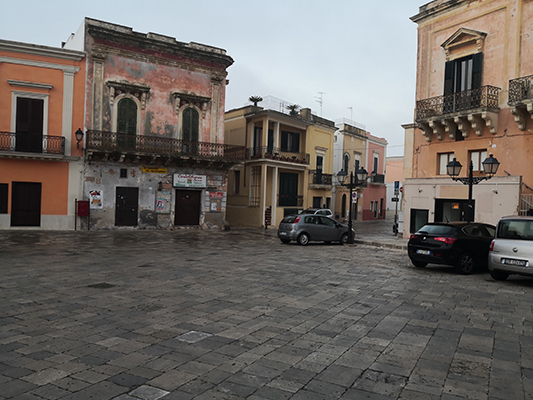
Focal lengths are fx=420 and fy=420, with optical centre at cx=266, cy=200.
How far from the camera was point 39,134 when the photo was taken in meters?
21.3

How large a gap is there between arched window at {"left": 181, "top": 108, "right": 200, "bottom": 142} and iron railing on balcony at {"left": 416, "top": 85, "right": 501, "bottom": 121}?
41.9 ft

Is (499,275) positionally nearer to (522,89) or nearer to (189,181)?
(522,89)

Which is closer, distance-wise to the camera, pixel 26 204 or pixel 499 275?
pixel 499 275

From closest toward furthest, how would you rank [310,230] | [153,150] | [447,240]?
1. [447,240]
2. [310,230]
3. [153,150]

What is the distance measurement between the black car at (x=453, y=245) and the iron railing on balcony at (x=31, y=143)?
1802 cm

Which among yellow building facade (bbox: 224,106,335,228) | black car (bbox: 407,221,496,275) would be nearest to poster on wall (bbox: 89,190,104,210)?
yellow building facade (bbox: 224,106,335,228)

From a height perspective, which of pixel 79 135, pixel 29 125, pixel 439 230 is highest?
pixel 29 125

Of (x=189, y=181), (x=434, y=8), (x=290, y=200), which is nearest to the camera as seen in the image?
(x=434, y=8)

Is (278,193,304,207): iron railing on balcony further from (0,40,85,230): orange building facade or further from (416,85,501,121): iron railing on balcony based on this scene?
(0,40,85,230): orange building facade

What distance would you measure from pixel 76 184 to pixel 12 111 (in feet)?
15.0

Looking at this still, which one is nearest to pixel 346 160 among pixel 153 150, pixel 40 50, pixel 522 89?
pixel 153 150

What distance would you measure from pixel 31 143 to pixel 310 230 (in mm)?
14594

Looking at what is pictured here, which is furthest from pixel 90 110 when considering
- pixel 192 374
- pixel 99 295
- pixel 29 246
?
pixel 192 374

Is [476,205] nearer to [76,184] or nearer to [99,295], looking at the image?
[99,295]
